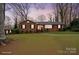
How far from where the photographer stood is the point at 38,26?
205 centimetres

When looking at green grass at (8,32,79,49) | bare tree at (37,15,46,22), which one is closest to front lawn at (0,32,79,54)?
green grass at (8,32,79,49)

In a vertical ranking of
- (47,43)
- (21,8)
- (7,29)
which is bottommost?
(47,43)

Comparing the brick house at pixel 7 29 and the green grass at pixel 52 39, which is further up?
the brick house at pixel 7 29

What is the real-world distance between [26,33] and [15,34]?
86 mm

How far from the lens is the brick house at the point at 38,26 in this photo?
80.8 inches

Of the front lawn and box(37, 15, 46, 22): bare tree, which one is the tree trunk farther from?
box(37, 15, 46, 22): bare tree

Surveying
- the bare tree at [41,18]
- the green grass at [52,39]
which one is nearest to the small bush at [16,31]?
the green grass at [52,39]

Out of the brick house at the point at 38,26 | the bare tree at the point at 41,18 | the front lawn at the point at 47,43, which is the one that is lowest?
the front lawn at the point at 47,43

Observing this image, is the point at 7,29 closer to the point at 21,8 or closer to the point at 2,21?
the point at 2,21

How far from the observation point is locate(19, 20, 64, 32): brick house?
2.05 metres

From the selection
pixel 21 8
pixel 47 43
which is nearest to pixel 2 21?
pixel 21 8

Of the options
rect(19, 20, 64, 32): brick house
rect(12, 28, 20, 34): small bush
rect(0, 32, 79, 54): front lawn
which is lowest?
rect(0, 32, 79, 54): front lawn

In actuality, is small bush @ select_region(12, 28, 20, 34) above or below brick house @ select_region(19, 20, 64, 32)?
below

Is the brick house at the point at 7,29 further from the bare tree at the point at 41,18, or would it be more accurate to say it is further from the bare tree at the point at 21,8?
the bare tree at the point at 41,18
